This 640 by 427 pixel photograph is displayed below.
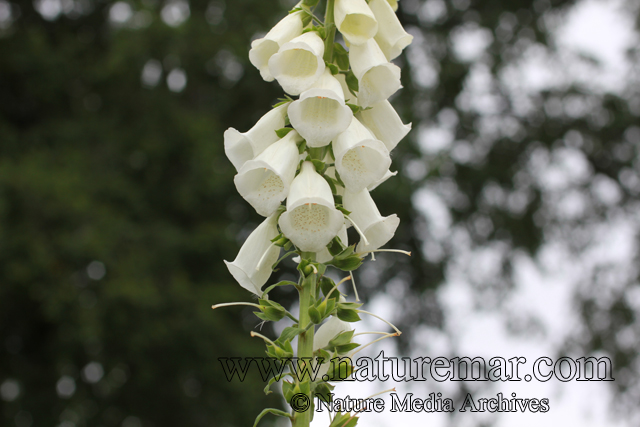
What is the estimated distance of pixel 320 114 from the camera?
4.63ft

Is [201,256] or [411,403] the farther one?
[201,256]

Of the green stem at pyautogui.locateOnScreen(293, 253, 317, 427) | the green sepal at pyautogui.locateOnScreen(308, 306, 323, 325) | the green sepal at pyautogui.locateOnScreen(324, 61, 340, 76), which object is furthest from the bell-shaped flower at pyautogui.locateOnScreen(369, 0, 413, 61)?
the green sepal at pyautogui.locateOnScreen(308, 306, 323, 325)

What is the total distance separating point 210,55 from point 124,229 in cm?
292

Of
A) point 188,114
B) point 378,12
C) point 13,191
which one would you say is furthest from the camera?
point 188,114

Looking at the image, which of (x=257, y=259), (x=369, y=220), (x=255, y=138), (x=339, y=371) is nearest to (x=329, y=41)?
(x=255, y=138)

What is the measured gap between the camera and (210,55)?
8727mm

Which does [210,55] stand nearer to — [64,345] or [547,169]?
[64,345]

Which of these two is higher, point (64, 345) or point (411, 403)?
point (64, 345)

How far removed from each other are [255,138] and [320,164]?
0.78 ft

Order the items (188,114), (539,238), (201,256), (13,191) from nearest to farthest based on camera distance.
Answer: (13,191)
(201,256)
(188,114)
(539,238)

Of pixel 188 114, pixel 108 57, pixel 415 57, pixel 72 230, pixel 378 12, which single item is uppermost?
pixel 415 57

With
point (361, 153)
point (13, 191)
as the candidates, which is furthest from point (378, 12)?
point (13, 191)

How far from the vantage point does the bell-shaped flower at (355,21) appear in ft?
5.00

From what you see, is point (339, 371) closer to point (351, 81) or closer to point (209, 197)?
point (351, 81)
